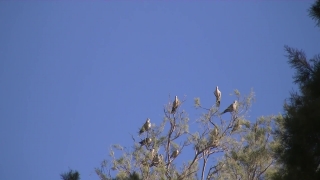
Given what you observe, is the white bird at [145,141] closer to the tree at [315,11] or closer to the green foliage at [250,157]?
the green foliage at [250,157]

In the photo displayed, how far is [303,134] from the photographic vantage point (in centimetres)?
502

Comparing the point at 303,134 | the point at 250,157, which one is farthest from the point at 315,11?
the point at 250,157

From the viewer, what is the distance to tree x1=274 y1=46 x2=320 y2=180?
4.91 meters

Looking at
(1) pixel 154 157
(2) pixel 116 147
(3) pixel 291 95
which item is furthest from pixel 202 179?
(3) pixel 291 95

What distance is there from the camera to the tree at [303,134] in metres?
4.91

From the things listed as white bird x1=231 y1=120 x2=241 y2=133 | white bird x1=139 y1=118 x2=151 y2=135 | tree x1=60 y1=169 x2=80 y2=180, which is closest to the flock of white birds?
white bird x1=139 y1=118 x2=151 y2=135

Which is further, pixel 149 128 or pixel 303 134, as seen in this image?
pixel 149 128

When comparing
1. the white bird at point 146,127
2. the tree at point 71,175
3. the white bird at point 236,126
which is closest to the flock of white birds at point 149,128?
the white bird at point 146,127

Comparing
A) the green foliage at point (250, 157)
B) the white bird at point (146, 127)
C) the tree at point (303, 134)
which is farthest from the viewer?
the white bird at point (146, 127)

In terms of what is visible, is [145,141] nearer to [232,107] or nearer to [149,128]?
[149,128]

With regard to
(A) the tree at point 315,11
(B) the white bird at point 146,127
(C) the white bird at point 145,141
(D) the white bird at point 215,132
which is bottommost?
(A) the tree at point 315,11

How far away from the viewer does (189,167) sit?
11.6m

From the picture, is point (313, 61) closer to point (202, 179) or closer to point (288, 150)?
point (288, 150)

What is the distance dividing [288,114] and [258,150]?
210 inches
